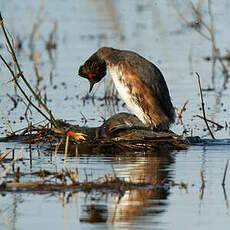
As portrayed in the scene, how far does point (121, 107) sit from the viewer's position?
43.5ft

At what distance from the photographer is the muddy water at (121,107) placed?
6.71 meters

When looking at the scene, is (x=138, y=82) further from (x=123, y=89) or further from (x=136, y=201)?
(x=136, y=201)

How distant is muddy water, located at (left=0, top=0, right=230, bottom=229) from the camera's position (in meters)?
6.71

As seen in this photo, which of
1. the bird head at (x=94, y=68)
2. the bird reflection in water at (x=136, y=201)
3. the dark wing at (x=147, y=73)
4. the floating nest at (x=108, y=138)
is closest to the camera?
the bird reflection in water at (x=136, y=201)

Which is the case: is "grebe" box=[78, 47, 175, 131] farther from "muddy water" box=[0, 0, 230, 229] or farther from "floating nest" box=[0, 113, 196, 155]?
"muddy water" box=[0, 0, 230, 229]

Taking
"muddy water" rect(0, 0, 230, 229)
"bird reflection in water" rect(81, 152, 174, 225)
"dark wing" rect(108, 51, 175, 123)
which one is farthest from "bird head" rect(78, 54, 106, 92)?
"bird reflection in water" rect(81, 152, 174, 225)

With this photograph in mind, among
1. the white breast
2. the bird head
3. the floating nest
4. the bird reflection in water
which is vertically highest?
the bird head

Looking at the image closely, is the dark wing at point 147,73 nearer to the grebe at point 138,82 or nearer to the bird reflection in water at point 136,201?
the grebe at point 138,82

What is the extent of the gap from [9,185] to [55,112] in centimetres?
528

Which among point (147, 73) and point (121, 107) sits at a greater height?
point (147, 73)

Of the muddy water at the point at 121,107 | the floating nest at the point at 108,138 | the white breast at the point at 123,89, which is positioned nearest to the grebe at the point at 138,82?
the white breast at the point at 123,89

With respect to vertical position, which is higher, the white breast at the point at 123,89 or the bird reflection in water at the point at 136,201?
the white breast at the point at 123,89

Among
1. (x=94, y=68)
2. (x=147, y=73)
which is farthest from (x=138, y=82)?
(x=94, y=68)

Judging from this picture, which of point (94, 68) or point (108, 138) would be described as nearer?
point (108, 138)
